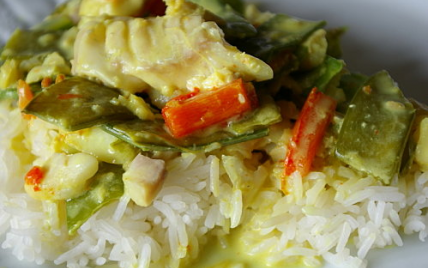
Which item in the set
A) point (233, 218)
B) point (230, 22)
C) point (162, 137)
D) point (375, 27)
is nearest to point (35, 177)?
point (162, 137)

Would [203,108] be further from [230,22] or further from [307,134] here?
[230,22]

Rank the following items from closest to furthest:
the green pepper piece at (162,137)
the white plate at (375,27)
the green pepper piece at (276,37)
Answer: the green pepper piece at (162,137) < the green pepper piece at (276,37) < the white plate at (375,27)

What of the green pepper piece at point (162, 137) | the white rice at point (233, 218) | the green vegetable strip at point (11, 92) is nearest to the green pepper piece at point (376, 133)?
the white rice at point (233, 218)

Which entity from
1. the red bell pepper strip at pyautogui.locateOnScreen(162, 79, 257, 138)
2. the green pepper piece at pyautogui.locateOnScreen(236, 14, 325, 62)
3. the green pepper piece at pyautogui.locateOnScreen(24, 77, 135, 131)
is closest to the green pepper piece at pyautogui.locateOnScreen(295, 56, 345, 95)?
the green pepper piece at pyautogui.locateOnScreen(236, 14, 325, 62)

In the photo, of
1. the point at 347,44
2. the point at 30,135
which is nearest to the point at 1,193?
the point at 30,135

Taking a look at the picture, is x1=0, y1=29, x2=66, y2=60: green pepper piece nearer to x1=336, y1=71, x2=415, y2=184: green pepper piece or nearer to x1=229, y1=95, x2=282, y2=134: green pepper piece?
x1=229, y1=95, x2=282, y2=134: green pepper piece

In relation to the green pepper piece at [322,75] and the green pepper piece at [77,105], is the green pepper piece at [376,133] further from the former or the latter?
the green pepper piece at [77,105]

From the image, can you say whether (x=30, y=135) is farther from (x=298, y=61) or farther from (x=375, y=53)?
(x=375, y=53)
